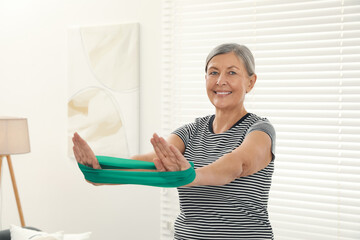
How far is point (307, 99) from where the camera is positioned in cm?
250

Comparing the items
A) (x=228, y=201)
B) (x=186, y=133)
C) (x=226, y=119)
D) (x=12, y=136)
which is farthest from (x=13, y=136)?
(x=228, y=201)

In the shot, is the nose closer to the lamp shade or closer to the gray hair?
the gray hair

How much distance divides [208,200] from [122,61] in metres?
1.84

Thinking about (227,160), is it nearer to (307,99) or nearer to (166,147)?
(166,147)

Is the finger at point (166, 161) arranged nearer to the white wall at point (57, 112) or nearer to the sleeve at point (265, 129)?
the sleeve at point (265, 129)

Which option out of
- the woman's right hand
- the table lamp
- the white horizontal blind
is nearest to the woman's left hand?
the woman's right hand

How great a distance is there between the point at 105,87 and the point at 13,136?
2.58 feet

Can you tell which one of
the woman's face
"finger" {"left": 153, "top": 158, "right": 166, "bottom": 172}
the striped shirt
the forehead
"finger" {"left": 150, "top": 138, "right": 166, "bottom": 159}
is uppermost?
the forehead

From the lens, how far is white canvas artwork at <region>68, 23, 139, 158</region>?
3100 mm

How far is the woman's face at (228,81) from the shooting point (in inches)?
62.7

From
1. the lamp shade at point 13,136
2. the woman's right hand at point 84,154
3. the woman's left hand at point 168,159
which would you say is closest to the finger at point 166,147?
the woman's left hand at point 168,159

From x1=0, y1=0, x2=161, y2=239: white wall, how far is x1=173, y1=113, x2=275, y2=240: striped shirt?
1.49 meters

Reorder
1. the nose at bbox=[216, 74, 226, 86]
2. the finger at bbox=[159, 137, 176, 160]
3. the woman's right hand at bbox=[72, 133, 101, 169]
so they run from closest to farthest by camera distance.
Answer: the finger at bbox=[159, 137, 176, 160] → the woman's right hand at bbox=[72, 133, 101, 169] → the nose at bbox=[216, 74, 226, 86]

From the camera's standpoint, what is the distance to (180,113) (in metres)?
2.93
